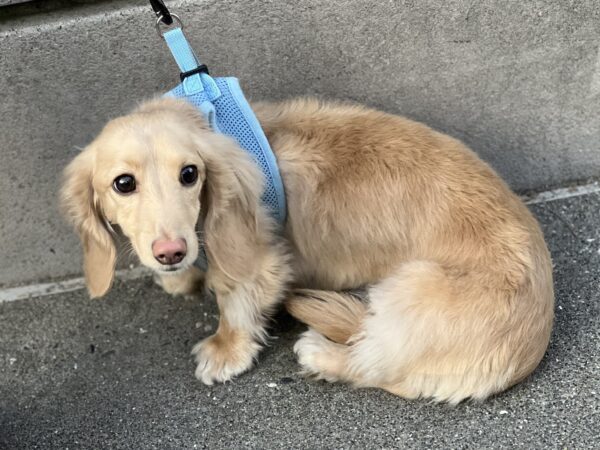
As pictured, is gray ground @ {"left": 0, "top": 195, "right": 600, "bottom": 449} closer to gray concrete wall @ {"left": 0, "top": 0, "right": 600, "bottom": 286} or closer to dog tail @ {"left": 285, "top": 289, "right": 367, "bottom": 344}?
dog tail @ {"left": 285, "top": 289, "right": 367, "bottom": 344}

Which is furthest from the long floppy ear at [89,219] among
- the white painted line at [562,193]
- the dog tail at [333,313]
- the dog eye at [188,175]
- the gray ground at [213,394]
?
the white painted line at [562,193]

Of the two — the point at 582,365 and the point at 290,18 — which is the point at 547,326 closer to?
the point at 582,365

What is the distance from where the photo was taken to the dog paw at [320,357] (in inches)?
89.7

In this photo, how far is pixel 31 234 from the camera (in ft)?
9.15

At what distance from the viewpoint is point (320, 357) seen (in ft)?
7.55

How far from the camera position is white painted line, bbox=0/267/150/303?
9.35ft

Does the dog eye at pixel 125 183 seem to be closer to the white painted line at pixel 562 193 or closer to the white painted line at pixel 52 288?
the white painted line at pixel 52 288

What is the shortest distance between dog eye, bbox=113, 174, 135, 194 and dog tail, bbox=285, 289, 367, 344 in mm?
772

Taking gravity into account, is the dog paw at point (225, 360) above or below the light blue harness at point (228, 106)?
below

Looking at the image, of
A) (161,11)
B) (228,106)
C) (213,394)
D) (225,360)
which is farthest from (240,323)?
(161,11)

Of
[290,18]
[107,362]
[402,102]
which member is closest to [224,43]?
[290,18]

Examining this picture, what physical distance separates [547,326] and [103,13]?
1.96m

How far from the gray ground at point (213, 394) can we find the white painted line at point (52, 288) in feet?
0.21

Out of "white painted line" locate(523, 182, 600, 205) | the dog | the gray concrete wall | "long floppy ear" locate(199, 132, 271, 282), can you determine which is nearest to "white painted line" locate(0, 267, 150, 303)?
the gray concrete wall
